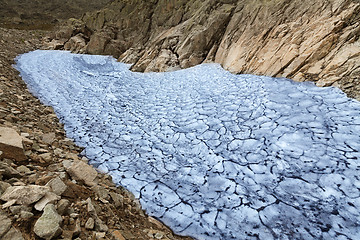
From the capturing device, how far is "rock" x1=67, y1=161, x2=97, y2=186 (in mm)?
2896

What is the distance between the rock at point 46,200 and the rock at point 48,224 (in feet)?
0.20

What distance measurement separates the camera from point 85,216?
2.08 metres

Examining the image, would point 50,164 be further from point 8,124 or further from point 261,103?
point 261,103

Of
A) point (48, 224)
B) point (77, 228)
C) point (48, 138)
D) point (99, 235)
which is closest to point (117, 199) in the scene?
point (99, 235)

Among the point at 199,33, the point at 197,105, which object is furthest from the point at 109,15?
the point at 197,105

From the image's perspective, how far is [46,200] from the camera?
1900mm

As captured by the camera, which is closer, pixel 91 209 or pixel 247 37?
pixel 91 209

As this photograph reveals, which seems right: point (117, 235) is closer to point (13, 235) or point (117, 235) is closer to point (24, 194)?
point (13, 235)

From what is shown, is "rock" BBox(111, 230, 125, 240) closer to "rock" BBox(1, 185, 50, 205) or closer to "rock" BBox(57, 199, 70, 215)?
"rock" BBox(57, 199, 70, 215)

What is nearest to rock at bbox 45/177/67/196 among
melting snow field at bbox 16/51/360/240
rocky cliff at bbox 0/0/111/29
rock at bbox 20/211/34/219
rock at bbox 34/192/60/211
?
rock at bbox 34/192/60/211

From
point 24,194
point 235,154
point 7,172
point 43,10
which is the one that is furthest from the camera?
point 43,10

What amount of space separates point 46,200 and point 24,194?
21 cm

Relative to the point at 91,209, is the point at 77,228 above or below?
above

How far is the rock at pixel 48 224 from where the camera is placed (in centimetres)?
159
